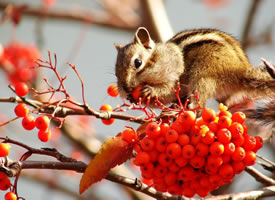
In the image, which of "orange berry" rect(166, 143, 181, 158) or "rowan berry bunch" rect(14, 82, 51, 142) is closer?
"orange berry" rect(166, 143, 181, 158)

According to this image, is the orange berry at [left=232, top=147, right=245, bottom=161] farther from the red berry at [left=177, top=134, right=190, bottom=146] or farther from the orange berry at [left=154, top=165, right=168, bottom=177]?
the orange berry at [left=154, top=165, right=168, bottom=177]

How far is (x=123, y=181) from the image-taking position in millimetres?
2428

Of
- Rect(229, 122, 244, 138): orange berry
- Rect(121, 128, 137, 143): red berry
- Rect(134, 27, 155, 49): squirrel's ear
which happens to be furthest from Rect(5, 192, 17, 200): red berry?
Rect(134, 27, 155, 49): squirrel's ear

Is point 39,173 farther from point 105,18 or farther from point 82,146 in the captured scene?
point 105,18

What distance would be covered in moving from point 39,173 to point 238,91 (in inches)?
130

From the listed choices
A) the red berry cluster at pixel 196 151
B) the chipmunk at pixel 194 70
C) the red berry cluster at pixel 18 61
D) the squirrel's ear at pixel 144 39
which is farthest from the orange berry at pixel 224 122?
the red berry cluster at pixel 18 61

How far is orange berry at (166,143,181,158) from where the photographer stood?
2225 millimetres

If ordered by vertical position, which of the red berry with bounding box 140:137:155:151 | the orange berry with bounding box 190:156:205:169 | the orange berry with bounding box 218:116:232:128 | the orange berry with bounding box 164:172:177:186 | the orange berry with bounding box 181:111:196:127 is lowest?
the orange berry with bounding box 164:172:177:186

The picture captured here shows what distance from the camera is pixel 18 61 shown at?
524 cm

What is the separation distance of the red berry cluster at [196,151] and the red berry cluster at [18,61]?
9.44ft

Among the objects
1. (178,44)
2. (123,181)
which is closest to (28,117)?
(123,181)

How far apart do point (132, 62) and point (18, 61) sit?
190 cm

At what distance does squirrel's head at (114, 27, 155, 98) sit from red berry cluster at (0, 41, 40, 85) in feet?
3.96

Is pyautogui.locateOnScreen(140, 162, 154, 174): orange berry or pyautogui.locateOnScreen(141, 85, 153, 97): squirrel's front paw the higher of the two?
pyautogui.locateOnScreen(141, 85, 153, 97): squirrel's front paw
